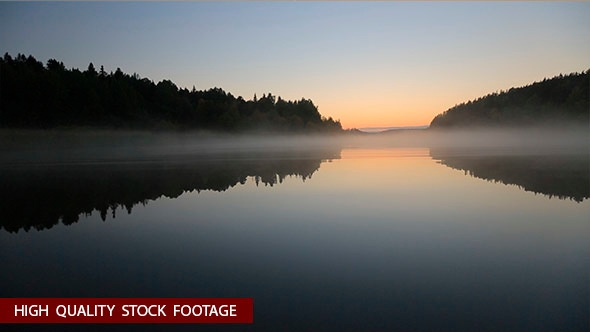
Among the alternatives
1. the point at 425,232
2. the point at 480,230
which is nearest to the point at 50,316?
the point at 425,232

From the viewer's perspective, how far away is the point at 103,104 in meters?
82.4

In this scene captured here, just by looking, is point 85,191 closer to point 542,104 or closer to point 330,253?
point 330,253

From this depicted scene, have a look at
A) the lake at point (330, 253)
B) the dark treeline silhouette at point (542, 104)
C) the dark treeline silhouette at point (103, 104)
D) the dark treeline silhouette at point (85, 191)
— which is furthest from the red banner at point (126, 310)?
the dark treeline silhouette at point (542, 104)

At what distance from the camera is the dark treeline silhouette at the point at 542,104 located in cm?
11438

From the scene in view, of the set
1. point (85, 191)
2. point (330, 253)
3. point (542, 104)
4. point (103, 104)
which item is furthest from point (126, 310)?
point (542, 104)

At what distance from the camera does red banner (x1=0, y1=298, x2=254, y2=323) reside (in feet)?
16.2

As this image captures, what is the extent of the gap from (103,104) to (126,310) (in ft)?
294

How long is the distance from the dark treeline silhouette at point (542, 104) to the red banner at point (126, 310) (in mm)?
136030

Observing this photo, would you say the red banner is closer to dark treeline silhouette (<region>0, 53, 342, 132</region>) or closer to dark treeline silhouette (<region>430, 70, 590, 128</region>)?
dark treeline silhouette (<region>0, 53, 342, 132</region>)

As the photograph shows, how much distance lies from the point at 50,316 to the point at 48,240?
4332mm

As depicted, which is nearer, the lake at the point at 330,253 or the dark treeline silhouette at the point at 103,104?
the lake at the point at 330,253

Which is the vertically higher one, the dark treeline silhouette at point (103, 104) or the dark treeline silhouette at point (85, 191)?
the dark treeline silhouette at point (103, 104)

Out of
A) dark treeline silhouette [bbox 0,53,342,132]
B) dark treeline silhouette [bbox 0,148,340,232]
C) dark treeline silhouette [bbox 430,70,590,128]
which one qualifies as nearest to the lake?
dark treeline silhouette [bbox 0,148,340,232]

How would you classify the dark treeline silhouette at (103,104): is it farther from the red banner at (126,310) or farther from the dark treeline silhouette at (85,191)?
the red banner at (126,310)
